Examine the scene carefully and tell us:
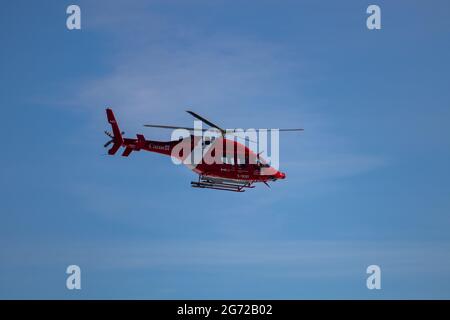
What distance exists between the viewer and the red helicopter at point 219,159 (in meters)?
75.4

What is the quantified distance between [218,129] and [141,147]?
9.24 m

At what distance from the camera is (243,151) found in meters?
76.9

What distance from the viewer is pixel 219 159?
249ft

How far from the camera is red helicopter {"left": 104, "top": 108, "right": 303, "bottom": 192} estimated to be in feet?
247
